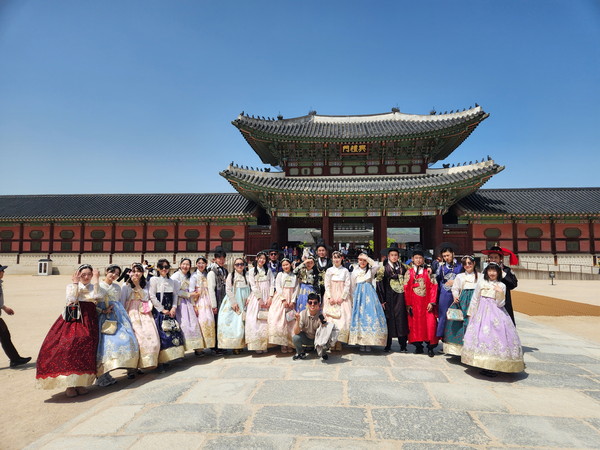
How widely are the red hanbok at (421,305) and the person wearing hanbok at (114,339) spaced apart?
4.19 metres

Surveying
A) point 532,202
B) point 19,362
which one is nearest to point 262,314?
point 19,362

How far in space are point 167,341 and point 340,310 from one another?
109 inches

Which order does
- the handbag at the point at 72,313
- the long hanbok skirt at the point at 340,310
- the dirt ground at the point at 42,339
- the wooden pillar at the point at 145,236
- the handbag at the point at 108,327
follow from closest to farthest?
the dirt ground at the point at 42,339, the handbag at the point at 72,313, the handbag at the point at 108,327, the long hanbok skirt at the point at 340,310, the wooden pillar at the point at 145,236

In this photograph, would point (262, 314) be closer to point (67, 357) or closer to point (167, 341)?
point (167, 341)

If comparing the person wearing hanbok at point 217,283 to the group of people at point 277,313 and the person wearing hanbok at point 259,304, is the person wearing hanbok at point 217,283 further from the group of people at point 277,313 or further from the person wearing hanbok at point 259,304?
the person wearing hanbok at point 259,304

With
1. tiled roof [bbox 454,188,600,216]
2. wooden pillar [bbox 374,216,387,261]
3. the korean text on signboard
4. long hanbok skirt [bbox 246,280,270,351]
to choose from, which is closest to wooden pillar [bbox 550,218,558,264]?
tiled roof [bbox 454,188,600,216]

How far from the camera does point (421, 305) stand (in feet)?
17.6

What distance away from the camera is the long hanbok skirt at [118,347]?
162 inches

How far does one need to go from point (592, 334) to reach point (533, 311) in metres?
2.61

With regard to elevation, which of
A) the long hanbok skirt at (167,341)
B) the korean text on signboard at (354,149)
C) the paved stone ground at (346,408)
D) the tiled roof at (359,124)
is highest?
the tiled roof at (359,124)

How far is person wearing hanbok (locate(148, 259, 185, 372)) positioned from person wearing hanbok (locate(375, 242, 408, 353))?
3358mm

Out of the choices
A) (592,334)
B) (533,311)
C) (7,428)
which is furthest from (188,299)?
(533,311)

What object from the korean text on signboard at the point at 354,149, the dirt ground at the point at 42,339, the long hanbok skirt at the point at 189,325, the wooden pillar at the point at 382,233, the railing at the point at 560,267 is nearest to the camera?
the dirt ground at the point at 42,339

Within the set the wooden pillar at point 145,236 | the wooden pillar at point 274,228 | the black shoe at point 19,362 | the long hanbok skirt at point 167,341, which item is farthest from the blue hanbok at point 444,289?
the wooden pillar at point 145,236
